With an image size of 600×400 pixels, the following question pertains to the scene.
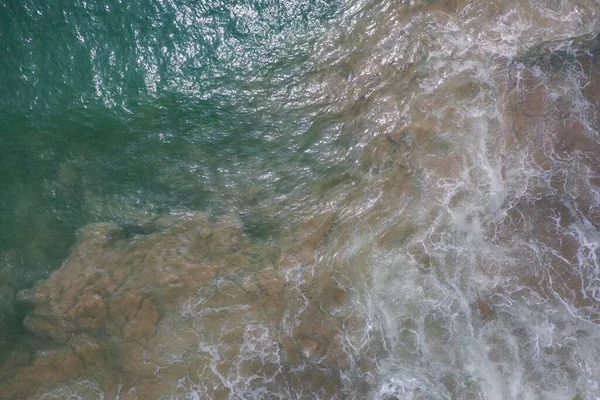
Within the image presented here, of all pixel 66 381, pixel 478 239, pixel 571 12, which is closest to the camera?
pixel 66 381

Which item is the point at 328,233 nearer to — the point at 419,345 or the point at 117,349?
the point at 419,345

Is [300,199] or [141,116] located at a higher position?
[141,116]

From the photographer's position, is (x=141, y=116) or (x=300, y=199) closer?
(x=300, y=199)

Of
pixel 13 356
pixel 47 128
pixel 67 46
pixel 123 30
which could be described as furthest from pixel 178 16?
pixel 13 356

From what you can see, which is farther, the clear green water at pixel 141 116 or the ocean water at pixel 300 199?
the clear green water at pixel 141 116
